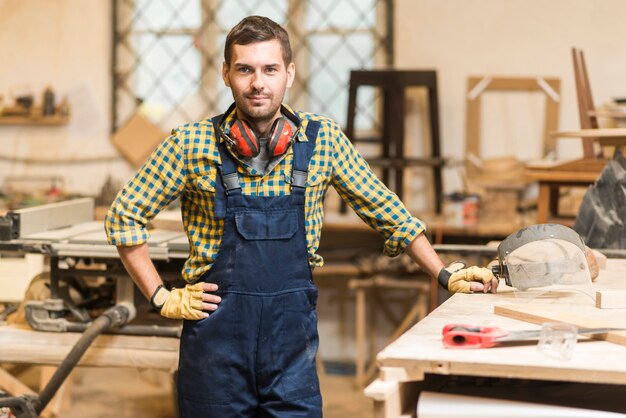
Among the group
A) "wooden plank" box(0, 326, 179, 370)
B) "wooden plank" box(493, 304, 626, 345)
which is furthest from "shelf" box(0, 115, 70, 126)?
"wooden plank" box(493, 304, 626, 345)

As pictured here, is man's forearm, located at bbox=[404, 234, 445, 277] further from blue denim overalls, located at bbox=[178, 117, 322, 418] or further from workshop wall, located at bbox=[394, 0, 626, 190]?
workshop wall, located at bbox=[394, 0, 626, 190]

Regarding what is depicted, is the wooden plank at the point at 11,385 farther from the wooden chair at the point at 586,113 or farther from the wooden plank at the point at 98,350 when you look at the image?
the wooden chair at the point at 586,113

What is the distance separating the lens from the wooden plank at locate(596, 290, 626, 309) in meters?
2.71

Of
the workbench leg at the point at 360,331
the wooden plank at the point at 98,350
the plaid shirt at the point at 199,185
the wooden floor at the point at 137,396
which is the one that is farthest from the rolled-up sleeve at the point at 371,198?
the workbench leg at the point at 360,331

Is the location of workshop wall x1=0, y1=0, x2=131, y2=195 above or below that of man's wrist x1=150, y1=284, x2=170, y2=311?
above

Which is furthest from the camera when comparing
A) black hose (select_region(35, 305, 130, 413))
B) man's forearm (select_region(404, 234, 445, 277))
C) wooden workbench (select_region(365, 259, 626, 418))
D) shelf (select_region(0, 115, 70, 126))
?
shelf (select_region(0, 115, 70, 126))

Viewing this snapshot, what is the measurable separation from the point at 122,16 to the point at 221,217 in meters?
4.07

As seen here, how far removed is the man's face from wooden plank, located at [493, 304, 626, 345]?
2.71 ft

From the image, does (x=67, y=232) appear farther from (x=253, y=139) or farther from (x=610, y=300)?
(x=610, y=300)

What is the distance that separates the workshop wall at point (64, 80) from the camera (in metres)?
6.51

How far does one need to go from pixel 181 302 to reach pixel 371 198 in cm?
64

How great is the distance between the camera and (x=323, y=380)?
20.0 ft

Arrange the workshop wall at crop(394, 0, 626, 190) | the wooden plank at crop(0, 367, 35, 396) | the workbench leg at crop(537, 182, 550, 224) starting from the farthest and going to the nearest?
the workshop wall at crop(394, 0, 626, 190)
the workbench leg at crop(537, 182, 550, 224)
the wooden plank at crop(0, 367, 35, 396)

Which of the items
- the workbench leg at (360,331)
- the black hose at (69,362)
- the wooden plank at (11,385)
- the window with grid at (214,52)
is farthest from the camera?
the window with grid at (214,52)
